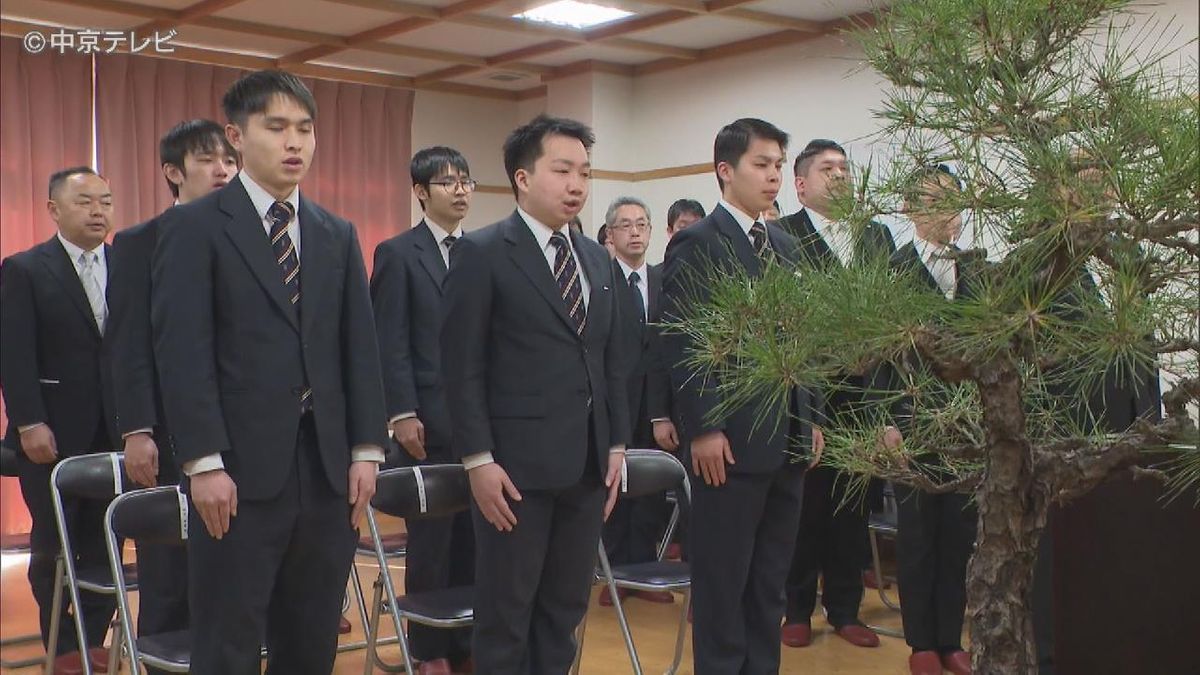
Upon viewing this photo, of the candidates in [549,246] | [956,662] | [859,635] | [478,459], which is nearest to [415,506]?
[478,459]

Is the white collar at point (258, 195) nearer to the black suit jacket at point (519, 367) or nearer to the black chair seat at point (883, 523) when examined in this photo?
the black suit jacket at point (519, 367)

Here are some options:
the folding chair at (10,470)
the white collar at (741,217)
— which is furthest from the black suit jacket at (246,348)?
the folding chair at (10,470)

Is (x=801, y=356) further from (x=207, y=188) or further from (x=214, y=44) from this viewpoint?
(x=214, y=44)

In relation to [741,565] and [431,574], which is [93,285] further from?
[741,565]

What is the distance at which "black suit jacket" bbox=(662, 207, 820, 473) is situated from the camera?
3000 millimetres

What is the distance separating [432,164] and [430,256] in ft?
0.98

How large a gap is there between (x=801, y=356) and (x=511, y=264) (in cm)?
123

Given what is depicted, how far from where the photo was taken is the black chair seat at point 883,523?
14.0 feet

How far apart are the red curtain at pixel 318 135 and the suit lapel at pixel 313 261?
4.97 meters

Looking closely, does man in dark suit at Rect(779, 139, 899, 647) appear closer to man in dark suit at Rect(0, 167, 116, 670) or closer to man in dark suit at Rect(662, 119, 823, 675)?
man in dark suit at Rect(662, 119, 823, 675)

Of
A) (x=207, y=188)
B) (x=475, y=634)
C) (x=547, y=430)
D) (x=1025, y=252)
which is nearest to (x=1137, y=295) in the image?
(x=1025, y=252)

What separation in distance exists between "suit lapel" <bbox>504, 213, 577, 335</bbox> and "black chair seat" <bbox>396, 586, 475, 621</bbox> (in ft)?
2.21

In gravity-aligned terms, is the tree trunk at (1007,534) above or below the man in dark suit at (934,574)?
above

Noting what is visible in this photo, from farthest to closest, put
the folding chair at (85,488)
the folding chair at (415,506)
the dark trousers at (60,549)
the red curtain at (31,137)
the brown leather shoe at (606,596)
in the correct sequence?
the red curtain at (31,137), the brown leather shoe at (606,596), the dark trousers at (60,549), the folding chair at (85,488), the folding chair at (415,506)
